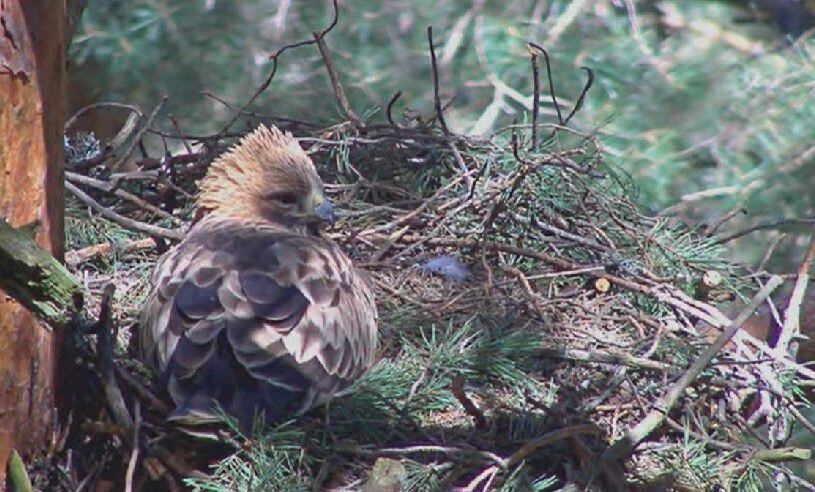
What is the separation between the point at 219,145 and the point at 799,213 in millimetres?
4779

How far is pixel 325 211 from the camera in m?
5.18

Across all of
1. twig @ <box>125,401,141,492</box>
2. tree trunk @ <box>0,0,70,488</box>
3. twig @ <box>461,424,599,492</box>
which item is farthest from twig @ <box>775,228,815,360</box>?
tree trunk @ <box>0,0,70,488</box>

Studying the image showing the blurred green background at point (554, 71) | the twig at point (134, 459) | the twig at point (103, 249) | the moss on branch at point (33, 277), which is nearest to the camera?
the moss on branch at point (33, 277)

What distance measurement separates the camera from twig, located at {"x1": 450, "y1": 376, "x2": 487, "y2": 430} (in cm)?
402

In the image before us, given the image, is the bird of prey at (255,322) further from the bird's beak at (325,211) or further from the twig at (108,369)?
the twig at (108,369)

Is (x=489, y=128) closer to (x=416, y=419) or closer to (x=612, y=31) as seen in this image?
(x=612, y=31)

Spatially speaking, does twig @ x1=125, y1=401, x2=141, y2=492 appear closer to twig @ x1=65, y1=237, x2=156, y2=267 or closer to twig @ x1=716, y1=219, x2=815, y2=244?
twig @ x1=65, y1=237, x2=156, y2=267

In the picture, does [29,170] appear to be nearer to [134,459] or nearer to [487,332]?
[134,459]

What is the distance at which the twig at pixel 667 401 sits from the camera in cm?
418

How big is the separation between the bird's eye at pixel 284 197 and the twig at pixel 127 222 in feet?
1.13

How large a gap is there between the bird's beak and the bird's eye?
13 cm

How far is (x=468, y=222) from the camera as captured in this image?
548 cm

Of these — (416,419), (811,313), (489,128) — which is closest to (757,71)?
(489,128)

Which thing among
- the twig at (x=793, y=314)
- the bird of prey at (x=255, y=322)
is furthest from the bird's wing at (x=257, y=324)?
the twig at (x=793, y=314)
